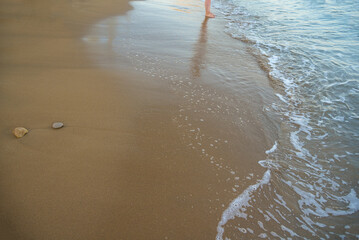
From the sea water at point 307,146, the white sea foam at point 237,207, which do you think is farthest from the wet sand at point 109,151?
the sea water at point 307,146

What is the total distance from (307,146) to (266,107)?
82cm

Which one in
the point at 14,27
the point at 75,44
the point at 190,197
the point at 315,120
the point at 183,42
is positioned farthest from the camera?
the point at 183,42

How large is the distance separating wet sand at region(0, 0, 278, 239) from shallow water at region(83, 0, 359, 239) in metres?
0.05

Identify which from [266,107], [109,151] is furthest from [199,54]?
[109,151]

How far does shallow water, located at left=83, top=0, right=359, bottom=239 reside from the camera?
73.2 inches

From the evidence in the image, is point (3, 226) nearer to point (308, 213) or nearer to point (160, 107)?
point (160, 107)

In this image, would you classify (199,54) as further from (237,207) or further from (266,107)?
(237,207)

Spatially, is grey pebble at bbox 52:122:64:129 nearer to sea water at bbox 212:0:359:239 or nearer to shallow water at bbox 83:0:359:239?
shallow water at bbox 83:0:359:239

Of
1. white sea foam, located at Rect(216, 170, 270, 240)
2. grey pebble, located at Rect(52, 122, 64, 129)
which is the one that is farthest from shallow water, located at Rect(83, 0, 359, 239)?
grey pebble, located at Rect(52, 122, 64, 129)

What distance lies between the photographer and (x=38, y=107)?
253cm

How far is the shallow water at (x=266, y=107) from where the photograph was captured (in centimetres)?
186

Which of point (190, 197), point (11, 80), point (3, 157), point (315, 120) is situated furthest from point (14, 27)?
point (315, 120)

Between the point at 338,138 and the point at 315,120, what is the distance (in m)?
0.39

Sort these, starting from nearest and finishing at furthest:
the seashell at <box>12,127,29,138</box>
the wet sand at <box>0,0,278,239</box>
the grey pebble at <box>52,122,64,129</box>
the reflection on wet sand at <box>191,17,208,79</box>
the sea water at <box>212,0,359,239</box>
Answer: the wet sand at <box>0,0,278,239</box> < the sea water at <box>212,0,359,239</box> < the seashell at <box>12,127,29,138</box> < the grey pebble at <box>52,122,64,129</box> < the reflection on wet sand at <box>191,17,208,79</box>
